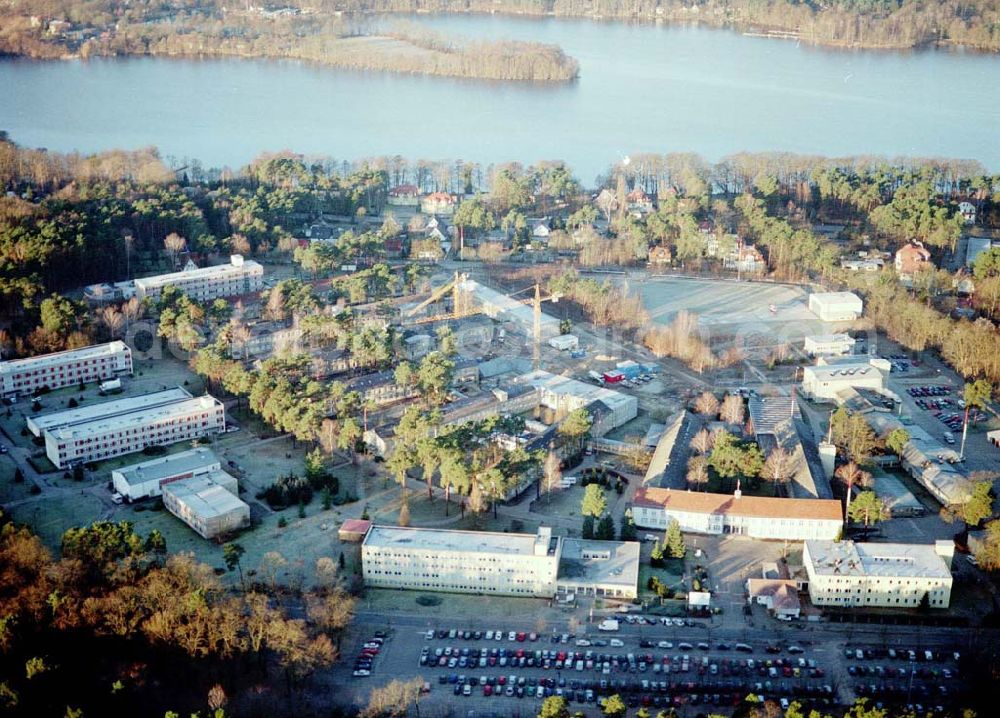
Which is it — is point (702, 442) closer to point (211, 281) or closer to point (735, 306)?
point (735, 306)

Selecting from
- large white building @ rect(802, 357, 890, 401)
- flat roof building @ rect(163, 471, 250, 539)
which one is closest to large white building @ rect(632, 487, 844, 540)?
large white building @ rect(802, 357, 890, 401)

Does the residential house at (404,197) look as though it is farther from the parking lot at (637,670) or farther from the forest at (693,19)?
the parking lot at (637,670)

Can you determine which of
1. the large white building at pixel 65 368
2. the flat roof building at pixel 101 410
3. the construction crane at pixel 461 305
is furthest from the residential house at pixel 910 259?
the large white building at pixel 65 368

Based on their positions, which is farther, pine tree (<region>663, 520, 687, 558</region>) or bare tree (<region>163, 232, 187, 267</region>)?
bare tree (<region>163, 232, 187, 267</region>)

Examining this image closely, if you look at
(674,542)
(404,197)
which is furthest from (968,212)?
(674,542)

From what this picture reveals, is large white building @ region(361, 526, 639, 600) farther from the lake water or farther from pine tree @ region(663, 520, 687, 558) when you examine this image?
the lake water

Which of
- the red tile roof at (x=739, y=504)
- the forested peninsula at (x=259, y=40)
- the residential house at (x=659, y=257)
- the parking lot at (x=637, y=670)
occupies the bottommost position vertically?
the parking lot at (x=637, y=670)

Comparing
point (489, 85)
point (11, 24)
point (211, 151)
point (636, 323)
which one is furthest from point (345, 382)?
point (11, 24)
